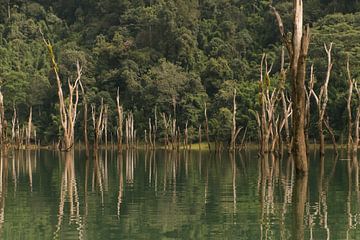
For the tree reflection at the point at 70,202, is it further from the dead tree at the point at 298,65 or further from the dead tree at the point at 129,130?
the dead tree at the point at 129,130

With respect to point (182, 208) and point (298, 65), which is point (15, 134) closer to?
point (298, 65)

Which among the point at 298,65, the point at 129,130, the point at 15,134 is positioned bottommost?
the point at 15,134

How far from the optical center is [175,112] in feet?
264

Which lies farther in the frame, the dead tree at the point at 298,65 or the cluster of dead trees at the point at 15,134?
the cluster of dead trees at the point at 15,134

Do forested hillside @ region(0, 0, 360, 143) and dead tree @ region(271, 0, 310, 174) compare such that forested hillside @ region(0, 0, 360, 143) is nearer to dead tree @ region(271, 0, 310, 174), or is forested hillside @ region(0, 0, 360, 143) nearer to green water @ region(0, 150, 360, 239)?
dead tree @ region(271, 0, 310, 174)

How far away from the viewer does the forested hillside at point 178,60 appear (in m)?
72.3

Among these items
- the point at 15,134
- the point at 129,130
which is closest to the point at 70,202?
the point at 129,130

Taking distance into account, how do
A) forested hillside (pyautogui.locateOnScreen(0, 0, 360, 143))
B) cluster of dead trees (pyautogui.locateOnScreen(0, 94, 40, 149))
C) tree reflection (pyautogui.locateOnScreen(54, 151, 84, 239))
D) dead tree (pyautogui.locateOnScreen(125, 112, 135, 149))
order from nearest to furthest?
tree reflection (pyautogui.locateOnScreen(54, 151, 84, 239)) → cluster of dead trees (pyautogui.locateOnScreen(0, 94, 40, 149)) → dead tree (pyautogui.locateOnScreen(125, 112, 135, 149)) → forested hillside (pyautogui.locateOnScreen(0, 0, 360, 143))

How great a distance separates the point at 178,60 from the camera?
8769cm

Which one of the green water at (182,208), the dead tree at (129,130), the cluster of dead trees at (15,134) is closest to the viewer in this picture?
the green water at (182,208)

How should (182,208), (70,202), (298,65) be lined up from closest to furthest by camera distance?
1. (182,208)
2. (70,202)
3. (298,65)

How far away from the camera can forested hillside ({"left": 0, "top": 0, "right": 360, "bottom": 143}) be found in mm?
72312

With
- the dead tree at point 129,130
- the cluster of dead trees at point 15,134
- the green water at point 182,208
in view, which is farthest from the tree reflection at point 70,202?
the dead tree at point 129,130

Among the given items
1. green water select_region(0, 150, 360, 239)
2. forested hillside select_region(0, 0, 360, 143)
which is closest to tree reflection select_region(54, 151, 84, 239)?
green water select_region(0, 150, 360, 239)
